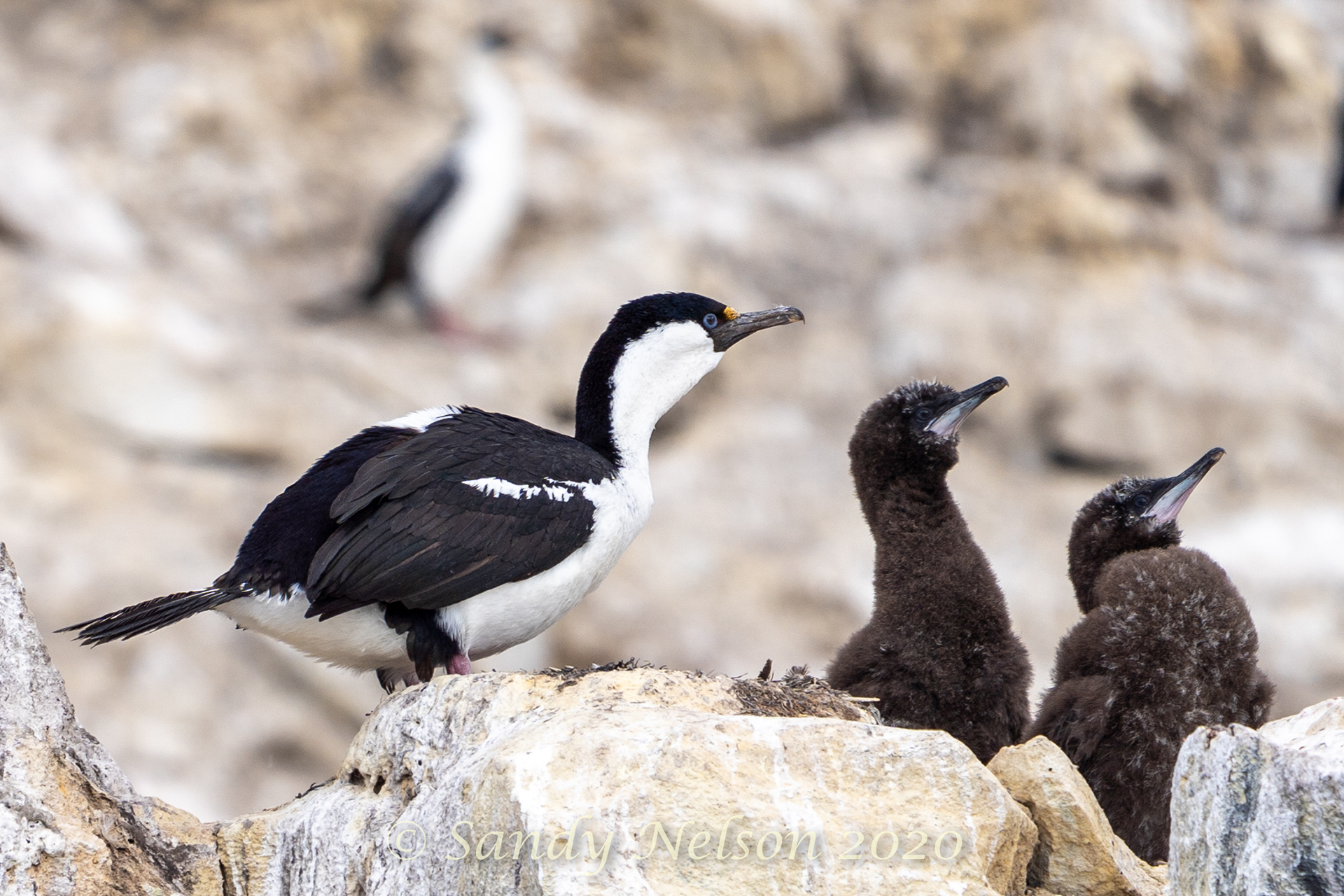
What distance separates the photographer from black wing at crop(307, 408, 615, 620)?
5.12 m

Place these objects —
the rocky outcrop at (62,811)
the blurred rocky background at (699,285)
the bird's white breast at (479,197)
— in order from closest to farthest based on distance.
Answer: the rocky outcrop at (62,811) → the blurred rocky background at (699,285) → the bird's white breast at (479,197)

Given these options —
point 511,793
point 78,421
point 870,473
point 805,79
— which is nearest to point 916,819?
point 511,793

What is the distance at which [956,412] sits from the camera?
5977mm

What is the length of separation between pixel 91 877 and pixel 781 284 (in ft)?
37.8

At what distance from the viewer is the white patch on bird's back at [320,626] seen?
5.31 metres

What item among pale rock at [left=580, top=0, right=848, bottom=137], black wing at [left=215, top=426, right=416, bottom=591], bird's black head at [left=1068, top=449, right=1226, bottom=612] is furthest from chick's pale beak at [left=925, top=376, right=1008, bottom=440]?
pale rock at [left=580, top=0, right=848, bottom=137]

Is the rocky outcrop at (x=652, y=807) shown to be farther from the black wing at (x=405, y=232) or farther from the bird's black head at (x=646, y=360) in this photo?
the black wing at (x=405, y=232)

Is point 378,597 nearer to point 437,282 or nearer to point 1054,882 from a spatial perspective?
point 1054,882

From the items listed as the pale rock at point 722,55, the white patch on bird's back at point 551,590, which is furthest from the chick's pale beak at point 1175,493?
the pale rock at point 722,55

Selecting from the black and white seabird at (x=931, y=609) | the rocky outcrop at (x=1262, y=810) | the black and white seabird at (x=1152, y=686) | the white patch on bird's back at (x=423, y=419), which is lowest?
the rocky outcrop at (x=1262, y=810)

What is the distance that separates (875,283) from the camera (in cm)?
1532

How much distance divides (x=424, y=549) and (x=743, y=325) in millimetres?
1824

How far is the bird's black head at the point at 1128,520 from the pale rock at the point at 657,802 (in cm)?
197

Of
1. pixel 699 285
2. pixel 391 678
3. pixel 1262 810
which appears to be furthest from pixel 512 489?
pixel 699 285
